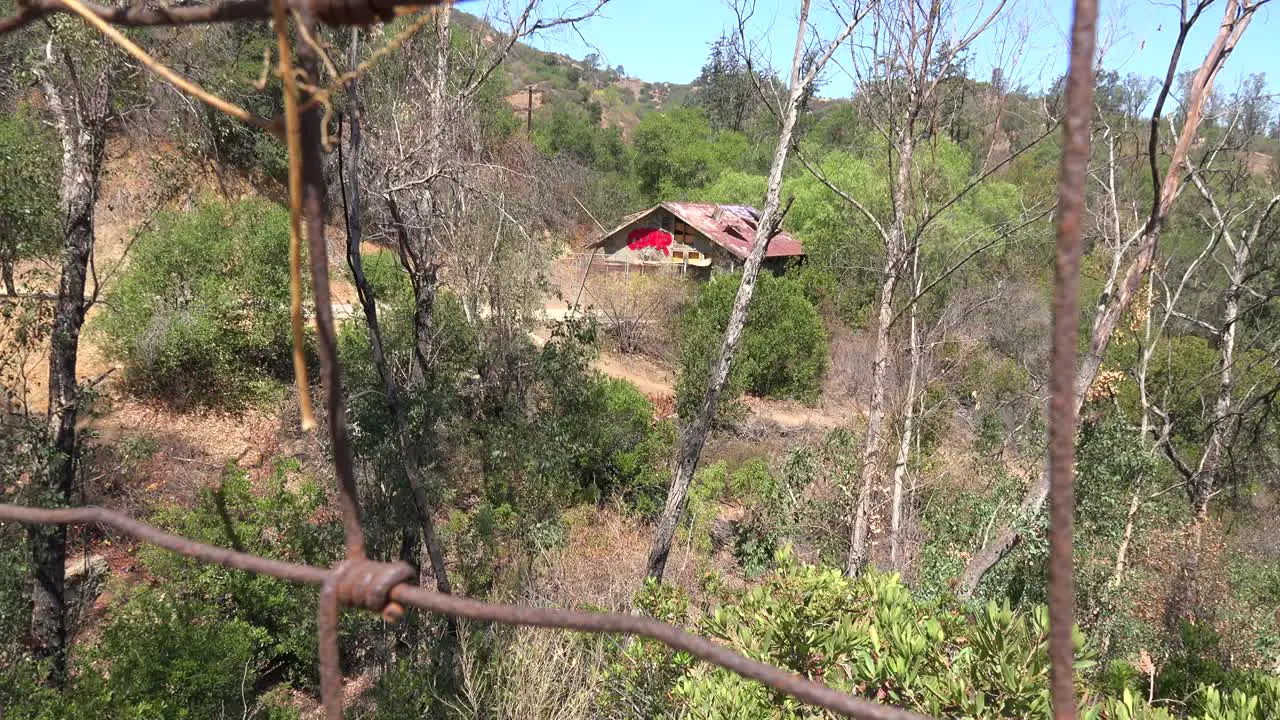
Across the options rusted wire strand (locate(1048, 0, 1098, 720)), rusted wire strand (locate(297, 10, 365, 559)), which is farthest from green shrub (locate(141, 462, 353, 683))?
rusted wire strand (locate(1048, 0, 1098, 720))

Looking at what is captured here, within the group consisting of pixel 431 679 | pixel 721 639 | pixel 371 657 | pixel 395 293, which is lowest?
pixel 371 657

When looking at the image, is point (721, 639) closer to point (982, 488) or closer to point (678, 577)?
point (678, 577)

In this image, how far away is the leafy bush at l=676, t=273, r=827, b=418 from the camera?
56.3ft

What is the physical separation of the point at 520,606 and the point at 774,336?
676 inches

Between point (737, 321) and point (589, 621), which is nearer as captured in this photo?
point (589, 621)

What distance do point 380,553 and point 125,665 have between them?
6.89ft

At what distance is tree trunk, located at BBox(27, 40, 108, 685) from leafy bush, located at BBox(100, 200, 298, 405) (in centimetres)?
579

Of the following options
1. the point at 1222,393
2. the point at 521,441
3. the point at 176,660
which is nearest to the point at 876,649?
the point at 176,660

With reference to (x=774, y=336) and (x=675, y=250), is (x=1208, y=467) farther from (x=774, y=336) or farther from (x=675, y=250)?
(x=675, y=250)

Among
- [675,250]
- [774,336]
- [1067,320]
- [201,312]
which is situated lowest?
[774,336]

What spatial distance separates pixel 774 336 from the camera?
17469mm

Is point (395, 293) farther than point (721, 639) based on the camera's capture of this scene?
Yes

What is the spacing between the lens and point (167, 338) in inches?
438

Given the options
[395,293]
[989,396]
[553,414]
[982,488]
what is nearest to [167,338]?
[395,293]
